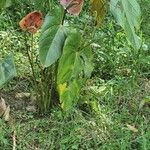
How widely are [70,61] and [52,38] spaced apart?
0.47 feet

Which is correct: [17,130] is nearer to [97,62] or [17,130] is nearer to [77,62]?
[77,62]

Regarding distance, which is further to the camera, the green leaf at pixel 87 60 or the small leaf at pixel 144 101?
the small leaf at pixel 144 101

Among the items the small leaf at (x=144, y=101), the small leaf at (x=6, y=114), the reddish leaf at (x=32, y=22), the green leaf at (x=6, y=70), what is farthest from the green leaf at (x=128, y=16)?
the small leaf at (x=6, y=114)

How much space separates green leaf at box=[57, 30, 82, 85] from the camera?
218 centimetres

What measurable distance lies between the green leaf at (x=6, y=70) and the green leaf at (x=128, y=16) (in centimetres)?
59

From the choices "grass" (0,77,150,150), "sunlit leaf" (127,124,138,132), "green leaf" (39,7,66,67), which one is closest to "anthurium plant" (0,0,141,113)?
"green leaf" (39,7,66,67)

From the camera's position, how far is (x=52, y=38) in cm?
219

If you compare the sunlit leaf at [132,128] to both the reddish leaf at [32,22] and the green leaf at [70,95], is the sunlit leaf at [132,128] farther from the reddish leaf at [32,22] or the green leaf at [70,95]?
the reddish leaf at [32,22]

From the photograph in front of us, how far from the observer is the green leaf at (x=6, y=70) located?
7.10 feet

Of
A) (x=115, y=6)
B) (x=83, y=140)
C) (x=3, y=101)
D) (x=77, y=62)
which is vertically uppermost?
(x=115, y=6)

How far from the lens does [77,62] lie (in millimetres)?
2232

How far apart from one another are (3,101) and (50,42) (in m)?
0.51

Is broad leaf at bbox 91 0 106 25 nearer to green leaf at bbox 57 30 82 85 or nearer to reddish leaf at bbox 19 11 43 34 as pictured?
green leaf at bbox 57 30 82 85

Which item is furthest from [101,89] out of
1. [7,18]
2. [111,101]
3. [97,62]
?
[7,18]
